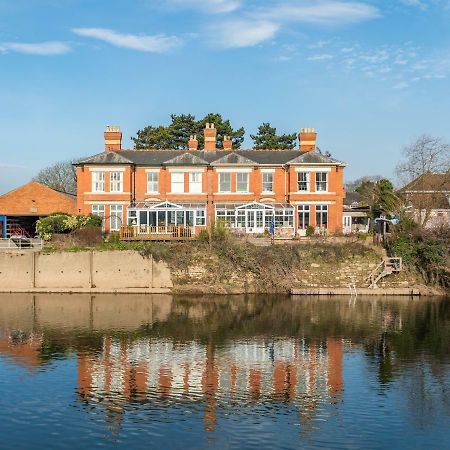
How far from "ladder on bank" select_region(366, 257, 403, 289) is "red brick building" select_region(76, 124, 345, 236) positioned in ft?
27.5

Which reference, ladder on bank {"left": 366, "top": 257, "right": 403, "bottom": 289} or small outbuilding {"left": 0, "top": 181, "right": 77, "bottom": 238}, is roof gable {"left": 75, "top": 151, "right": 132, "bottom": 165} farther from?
ladder on bank {"left": 366, "top": 257, "right": 403, "bottom": 289}

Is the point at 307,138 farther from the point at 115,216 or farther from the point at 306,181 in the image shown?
the point at 115,216

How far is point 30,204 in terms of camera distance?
5466cm

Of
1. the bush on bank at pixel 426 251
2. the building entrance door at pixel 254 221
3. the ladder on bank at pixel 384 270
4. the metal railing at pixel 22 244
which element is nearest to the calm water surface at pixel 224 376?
the ladder on bank at pixel 384 270

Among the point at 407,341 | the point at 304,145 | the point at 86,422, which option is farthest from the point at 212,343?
the point at 304,145

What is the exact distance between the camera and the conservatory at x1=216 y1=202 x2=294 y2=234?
163ft

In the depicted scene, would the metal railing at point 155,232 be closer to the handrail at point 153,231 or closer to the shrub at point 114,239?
Answer: the handrail at point 153,231

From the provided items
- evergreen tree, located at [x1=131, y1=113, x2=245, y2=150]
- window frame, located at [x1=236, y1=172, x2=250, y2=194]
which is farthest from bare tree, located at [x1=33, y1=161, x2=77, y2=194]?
window frame, located at [x1=236, y1=172, x2=250, y2=194]

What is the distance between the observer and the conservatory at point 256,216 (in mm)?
49656

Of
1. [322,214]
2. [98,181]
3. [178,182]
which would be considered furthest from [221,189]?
[98,181]

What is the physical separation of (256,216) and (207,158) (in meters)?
6.85

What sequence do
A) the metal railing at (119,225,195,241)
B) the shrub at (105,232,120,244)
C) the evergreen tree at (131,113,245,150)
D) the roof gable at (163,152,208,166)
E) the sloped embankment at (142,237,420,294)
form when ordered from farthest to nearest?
the evergreen tree at (131,113,245,150) → the roof gable at (163,152,208,166) → the metal railing at (119,225,195,241) → the shrub at (105,232,120,244) → the sloped embankment at (142,237,420,294)

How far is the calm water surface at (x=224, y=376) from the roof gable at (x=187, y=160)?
1740 centimetres

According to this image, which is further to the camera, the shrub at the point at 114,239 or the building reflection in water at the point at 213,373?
the shrub at the point at 114,239
